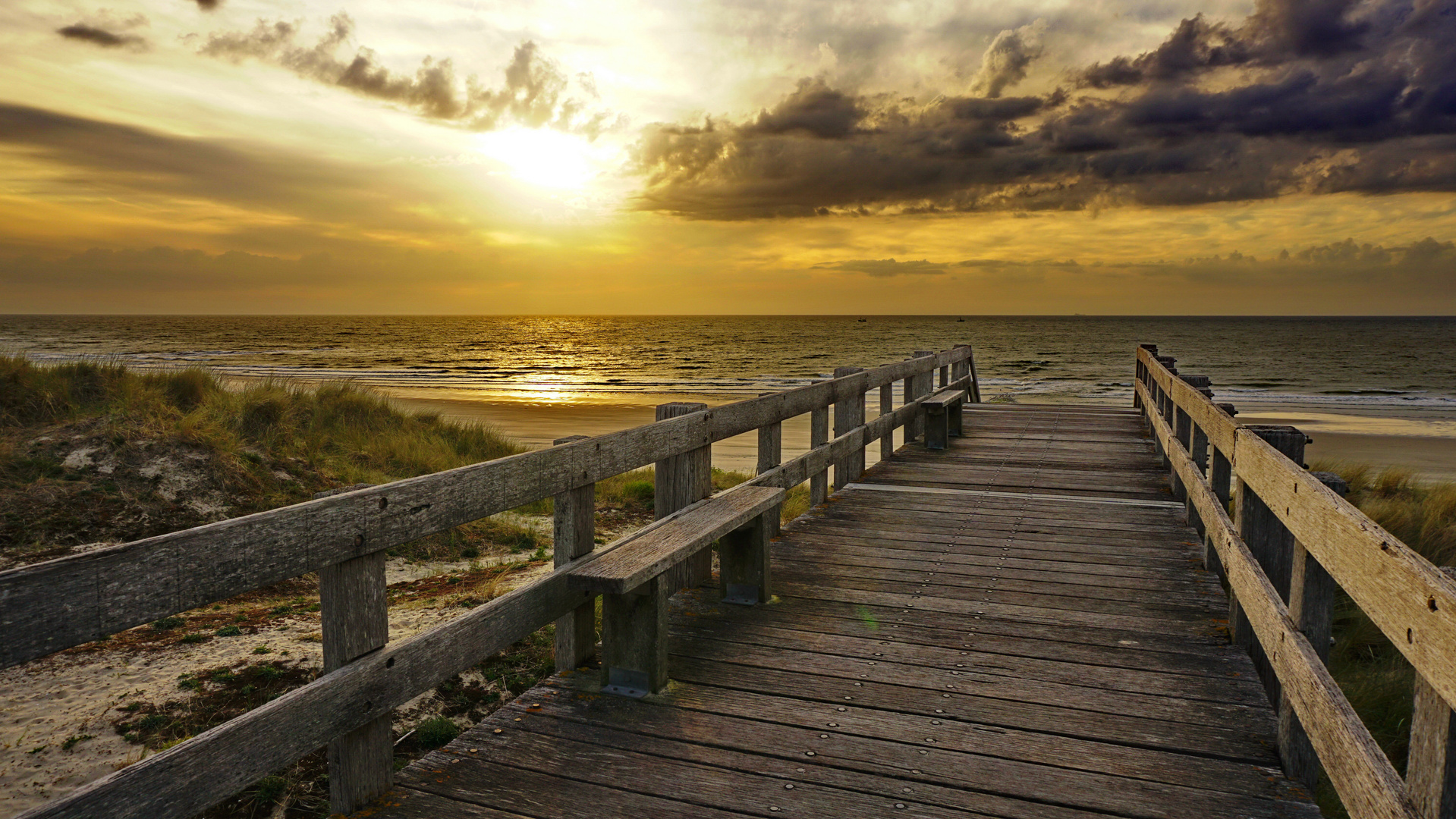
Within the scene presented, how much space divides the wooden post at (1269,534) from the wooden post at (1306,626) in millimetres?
635

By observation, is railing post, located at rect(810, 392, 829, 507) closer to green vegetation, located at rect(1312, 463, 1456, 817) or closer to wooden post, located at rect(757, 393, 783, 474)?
wooden post, located at rect(757, 393, 783, 474)

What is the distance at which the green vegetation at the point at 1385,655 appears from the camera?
4.67m

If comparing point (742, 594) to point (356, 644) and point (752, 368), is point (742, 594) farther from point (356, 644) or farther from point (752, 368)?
point (752, 368)

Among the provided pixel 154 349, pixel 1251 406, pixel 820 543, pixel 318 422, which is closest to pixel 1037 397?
pixel 1251 406

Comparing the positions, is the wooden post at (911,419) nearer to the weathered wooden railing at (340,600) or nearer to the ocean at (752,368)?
the weathered wooden railing at (340,600)

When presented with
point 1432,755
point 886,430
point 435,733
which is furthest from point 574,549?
point 886,430

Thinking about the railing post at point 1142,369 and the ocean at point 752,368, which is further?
the ocean at point 752,368

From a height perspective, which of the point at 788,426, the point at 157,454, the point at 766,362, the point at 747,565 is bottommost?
the point at 788,426

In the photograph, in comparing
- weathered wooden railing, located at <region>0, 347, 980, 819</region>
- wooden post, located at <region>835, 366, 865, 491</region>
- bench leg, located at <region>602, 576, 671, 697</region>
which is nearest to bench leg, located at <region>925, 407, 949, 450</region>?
wooden post, located at <region>835, 366, 865, 491</region>

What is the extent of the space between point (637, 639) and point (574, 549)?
1.53 ft

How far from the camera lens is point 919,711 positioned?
3375 mm

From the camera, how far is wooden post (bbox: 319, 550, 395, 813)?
2484 millimetres

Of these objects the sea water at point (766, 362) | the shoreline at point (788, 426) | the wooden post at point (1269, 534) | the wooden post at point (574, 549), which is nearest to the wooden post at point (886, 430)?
the shoreline at point (788, 426)

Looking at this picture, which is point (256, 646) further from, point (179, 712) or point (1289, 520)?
point (1289, 520)
